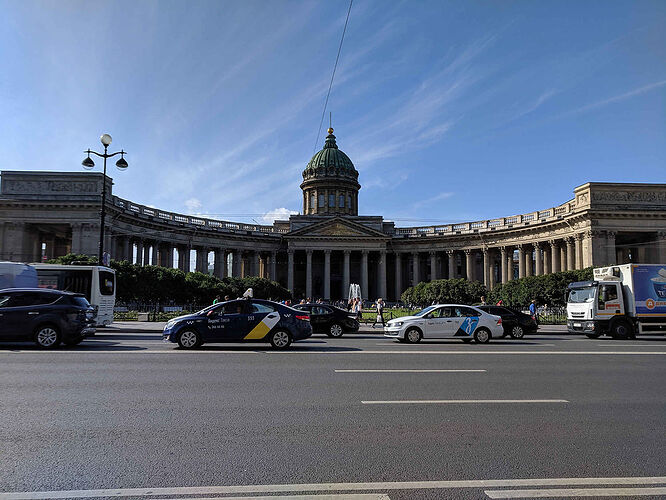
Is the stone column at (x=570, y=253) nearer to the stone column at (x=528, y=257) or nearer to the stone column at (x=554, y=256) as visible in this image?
the stone column at (x=554, y=256)

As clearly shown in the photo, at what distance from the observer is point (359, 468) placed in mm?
5359

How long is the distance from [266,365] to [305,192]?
89788 mm

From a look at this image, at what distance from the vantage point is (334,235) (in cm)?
8131

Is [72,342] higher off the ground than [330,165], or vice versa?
[330,165]

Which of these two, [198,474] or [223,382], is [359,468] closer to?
[198,474]

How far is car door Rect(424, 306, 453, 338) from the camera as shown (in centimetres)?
2041

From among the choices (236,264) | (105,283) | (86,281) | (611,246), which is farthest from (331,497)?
(236,264)

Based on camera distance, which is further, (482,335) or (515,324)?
(515,324)

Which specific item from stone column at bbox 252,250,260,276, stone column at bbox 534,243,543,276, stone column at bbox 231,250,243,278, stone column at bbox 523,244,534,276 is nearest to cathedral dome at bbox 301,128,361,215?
stone column at bbox 252,250,260,276

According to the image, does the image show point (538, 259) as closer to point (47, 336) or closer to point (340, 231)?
point (340, 231)

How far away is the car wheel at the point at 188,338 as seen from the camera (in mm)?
16406

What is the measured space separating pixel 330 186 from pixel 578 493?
9397 cm

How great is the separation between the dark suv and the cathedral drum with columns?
42.1m

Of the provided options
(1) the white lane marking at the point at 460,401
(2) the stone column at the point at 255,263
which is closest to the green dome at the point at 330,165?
(2) the stone column at the point at 255,263
